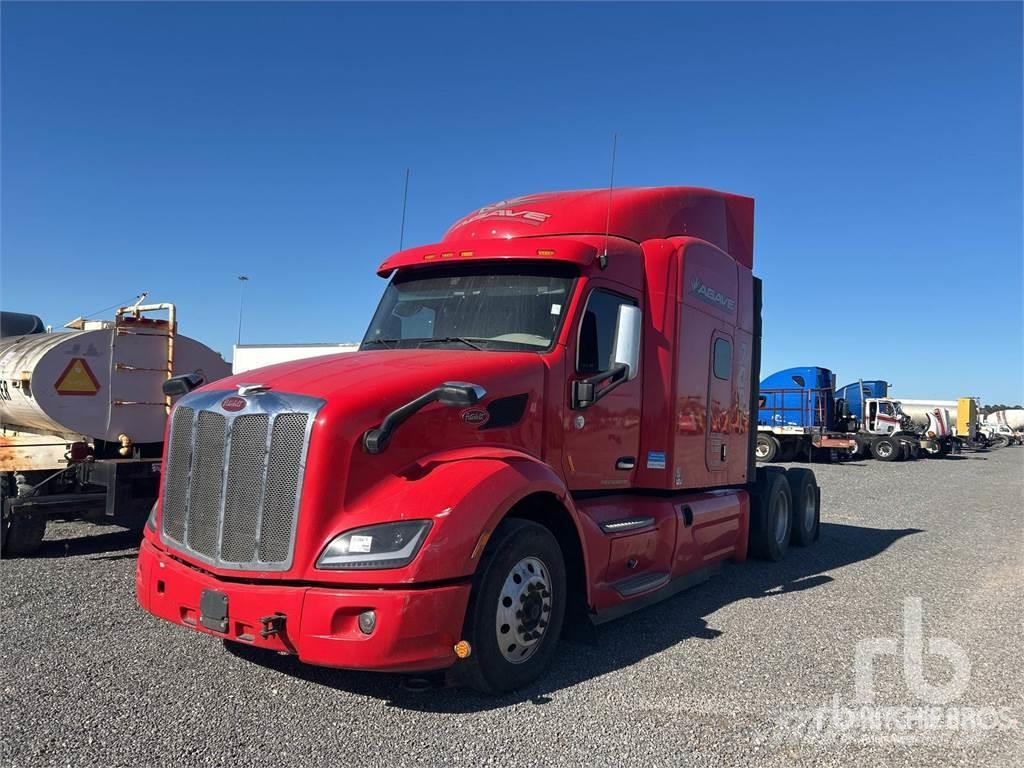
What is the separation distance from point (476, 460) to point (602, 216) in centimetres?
290

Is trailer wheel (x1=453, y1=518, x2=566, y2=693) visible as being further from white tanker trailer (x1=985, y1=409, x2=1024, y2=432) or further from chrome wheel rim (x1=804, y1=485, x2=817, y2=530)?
white tanker trailer (x1=985, y1=409, x2=1024, y2=432)

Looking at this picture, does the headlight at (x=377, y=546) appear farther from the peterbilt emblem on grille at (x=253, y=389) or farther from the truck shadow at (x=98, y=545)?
the truck shadow at (x=98, y=545)

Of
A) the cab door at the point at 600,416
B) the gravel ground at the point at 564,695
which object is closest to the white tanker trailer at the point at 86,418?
the gravel ground at the point at 564,695

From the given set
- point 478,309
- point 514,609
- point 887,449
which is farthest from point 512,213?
point 887,449

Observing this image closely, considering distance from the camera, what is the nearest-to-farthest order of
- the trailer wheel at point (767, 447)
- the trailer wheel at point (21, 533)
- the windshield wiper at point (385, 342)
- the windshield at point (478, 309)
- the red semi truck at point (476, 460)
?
the red semi truck at point (476, 460) → the windshield at point (478, 309) → the windshield wiper at point (385, 342) → the trailer wheel at point (21, 533) → the trailer wheel at point (767, 447)

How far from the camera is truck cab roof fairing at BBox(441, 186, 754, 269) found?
6.47 meters

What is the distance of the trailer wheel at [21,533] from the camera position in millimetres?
7809

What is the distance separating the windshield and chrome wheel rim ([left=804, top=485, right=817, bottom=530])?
574 centimetres

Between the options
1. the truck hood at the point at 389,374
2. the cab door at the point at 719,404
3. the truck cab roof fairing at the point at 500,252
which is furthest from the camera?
the cab door at the point at 719,404

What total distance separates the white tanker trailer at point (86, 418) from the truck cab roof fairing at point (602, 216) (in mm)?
3971

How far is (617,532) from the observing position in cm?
559

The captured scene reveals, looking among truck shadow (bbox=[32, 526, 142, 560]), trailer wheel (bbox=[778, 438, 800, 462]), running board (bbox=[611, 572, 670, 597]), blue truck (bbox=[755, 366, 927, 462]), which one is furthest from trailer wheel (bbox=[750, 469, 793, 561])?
trailer wheel (bbox=[778, 438, 800, 462])

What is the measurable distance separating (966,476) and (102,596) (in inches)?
974

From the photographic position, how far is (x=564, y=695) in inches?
175
